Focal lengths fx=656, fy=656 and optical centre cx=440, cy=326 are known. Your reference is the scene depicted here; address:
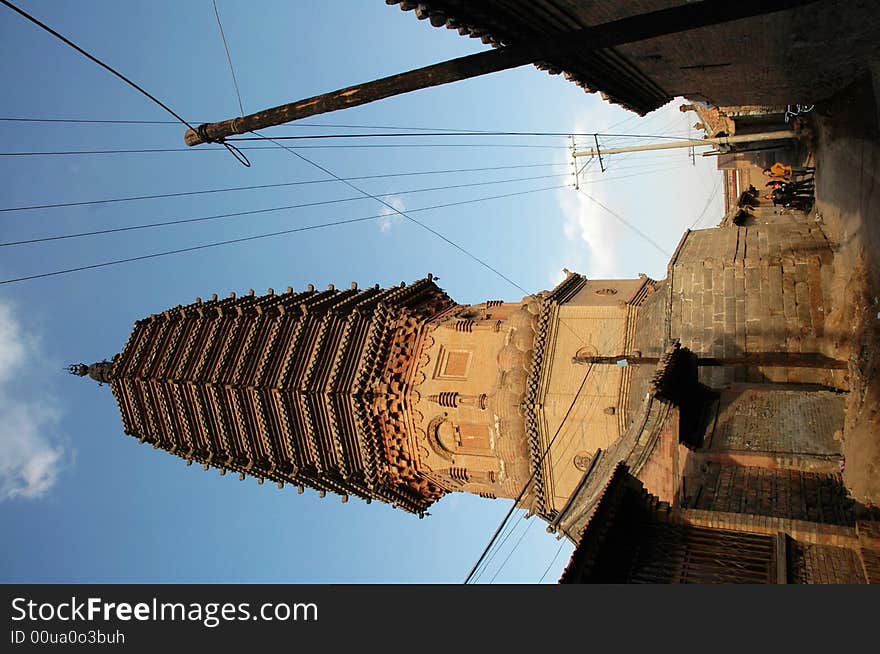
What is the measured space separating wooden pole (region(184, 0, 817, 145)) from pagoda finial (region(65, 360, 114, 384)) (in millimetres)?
14921

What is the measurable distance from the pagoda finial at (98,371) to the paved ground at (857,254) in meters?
19.3

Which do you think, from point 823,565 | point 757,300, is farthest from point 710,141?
point 823,565

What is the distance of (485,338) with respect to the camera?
53.6ft

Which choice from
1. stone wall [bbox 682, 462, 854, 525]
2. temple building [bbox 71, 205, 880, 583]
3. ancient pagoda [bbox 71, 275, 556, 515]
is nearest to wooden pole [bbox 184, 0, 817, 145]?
temple building [bbox 71, 205, 880, 583]

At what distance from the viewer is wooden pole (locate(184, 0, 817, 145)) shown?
17.8ft

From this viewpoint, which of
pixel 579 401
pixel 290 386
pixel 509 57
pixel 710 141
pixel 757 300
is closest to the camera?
pixel 509 57

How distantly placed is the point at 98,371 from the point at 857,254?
808 inches

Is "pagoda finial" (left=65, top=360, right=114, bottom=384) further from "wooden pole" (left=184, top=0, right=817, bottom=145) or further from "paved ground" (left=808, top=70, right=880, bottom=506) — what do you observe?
"paved ground" (left=808, top=70, right=880, bottom=506)

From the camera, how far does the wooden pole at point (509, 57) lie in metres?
5.42

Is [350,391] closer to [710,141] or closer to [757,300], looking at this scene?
[757,300]

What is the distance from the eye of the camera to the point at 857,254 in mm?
11867

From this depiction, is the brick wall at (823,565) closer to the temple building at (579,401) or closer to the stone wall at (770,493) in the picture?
the temple building at (579,401)

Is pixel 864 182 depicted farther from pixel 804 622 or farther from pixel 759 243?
pixel 804 622

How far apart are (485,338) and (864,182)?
846 centimetres
